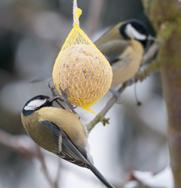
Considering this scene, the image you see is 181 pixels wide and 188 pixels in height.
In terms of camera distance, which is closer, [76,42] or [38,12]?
[76,42]

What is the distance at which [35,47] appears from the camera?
4.46 m

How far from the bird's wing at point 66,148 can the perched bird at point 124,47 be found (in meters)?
0.58

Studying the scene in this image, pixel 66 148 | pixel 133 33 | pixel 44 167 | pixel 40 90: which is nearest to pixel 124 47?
pixel 133 33

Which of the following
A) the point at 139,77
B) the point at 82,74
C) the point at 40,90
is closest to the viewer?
the point at 82,74

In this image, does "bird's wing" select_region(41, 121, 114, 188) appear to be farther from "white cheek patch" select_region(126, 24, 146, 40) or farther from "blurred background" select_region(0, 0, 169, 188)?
"blurred background" select_region(0, 0, 169, 188)

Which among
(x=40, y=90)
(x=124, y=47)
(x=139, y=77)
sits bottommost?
(x=139, y=77)

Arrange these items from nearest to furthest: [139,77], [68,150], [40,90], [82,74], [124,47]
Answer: [82,74] < [68,150] < [139,77] < [124,47] < [40,90]

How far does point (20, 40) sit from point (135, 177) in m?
2.48

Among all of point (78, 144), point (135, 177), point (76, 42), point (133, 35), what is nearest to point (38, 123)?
point (78, 144)

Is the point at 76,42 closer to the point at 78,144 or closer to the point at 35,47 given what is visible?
the point at 78,144

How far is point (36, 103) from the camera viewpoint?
5.60ft

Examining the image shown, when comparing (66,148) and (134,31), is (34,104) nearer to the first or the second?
(66,148)

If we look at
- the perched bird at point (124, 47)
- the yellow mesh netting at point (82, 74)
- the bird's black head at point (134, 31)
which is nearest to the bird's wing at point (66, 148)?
the yellow mesh netting at point (82, 74)

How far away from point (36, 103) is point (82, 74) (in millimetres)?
265
